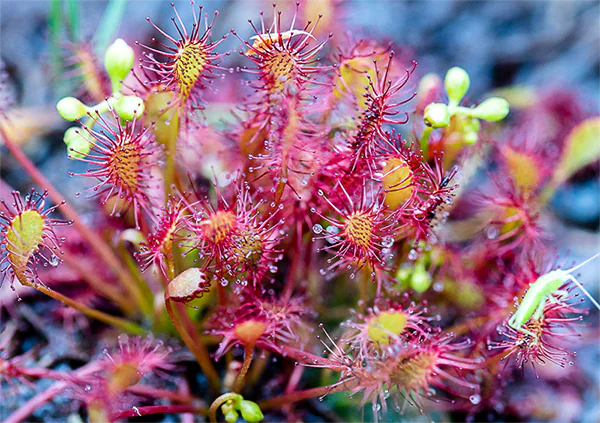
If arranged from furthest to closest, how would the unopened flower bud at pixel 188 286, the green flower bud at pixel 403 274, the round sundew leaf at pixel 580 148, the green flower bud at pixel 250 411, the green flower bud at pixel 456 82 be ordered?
the round sundew leaf at pixel 580 148, the green flower bud at pixel 403 274, the green flower bud at pixel 456 82, the green flower bud at pixel 250 411, the unopened flower bud at pixel 188 286

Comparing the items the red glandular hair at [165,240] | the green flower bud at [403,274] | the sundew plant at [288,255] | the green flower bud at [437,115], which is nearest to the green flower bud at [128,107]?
the sundew plant at [288,255]

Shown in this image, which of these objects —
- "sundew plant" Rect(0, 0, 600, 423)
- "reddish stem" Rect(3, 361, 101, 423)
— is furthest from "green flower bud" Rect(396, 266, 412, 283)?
"reddish stem" Rect(3, 361, 101, 423)

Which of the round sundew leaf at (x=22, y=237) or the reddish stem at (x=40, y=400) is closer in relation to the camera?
the round sundew leaf at (x=22, y=237)

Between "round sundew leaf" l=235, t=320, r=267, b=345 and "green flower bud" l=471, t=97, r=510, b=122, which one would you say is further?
"green flower bud" l=471, t=97, r=510, b=122

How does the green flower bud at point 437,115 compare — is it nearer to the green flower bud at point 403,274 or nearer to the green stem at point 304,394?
the green flower bud at point 403,274

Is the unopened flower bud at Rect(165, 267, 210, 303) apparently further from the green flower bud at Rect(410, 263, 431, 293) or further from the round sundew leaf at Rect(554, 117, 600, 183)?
the round sundew leaf at Rect(554, 117, 600, 183)

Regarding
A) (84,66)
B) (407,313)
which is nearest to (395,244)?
(407,313)

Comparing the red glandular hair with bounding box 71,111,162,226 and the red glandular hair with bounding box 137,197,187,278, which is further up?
the red glandular hair with bounding box 71,111,162,226

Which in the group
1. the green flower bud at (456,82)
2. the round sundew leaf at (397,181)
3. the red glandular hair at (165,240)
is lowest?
the red glandular hair at (165,240)
